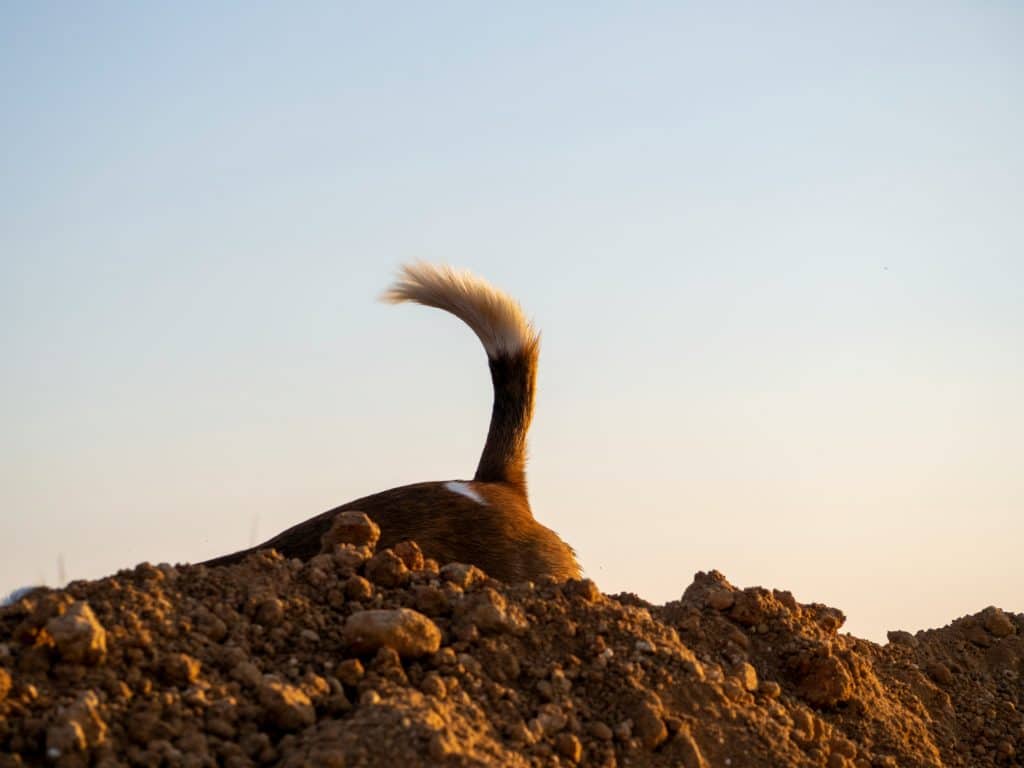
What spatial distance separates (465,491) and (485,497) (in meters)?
0.09

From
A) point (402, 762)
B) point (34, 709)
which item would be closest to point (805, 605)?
point (402, 762)

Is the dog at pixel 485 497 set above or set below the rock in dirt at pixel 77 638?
above

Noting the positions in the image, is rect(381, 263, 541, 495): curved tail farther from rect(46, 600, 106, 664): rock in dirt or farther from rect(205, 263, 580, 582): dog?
rect(46, 600, 106, 664): rock in dirt

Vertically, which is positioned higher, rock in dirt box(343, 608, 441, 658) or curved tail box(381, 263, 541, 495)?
curved tail box(381, 263, 541, 495)

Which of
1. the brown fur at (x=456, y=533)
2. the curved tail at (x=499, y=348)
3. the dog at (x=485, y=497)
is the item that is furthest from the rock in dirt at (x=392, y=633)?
the curved tail at (x=499, y=348)

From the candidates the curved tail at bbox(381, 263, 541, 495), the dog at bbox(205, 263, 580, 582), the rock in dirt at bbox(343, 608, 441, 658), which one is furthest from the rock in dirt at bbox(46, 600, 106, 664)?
the curved tail at bbox(381, 263, 541, 495)

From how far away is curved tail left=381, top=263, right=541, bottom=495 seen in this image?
5.87 m

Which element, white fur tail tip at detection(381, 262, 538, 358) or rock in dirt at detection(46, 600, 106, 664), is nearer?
rock in dirt at detection(46, 600, 106, 664)

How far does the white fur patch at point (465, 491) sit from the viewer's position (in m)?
Answer: 5.34

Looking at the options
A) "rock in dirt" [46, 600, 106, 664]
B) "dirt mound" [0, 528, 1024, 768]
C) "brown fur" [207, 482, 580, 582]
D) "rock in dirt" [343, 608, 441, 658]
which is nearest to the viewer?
"dirt mound" [0, 528, 1024, 768]

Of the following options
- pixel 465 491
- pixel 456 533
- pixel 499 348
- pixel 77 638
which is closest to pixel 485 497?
pixel 465 491

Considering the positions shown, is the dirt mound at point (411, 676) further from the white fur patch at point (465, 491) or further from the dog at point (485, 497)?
the white fur patch at point (465, 491)

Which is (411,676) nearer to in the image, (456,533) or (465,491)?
(456,533)

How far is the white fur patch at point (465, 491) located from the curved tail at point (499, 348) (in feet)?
1.23
